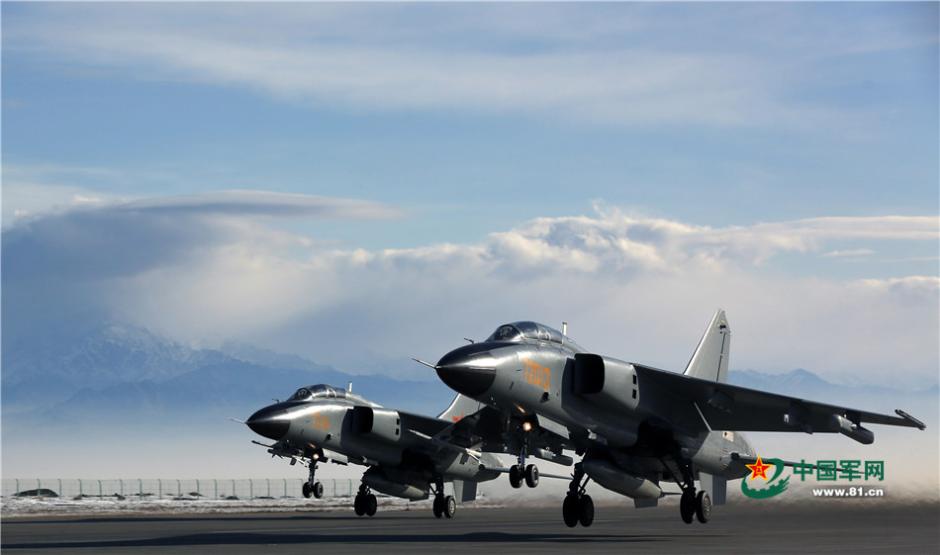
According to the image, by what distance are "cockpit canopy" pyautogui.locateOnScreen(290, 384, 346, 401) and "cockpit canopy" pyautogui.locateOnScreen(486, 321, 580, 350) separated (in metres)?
14.1

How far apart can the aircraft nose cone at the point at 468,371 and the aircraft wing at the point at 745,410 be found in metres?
4.88

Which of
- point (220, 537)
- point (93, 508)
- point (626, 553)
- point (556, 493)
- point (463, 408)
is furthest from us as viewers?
point (93, 508)

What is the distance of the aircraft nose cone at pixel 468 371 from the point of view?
26875 millimetres

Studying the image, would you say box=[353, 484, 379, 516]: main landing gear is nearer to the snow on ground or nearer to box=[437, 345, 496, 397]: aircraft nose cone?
the snow on ground

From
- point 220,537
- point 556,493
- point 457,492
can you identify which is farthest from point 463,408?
point 220,537

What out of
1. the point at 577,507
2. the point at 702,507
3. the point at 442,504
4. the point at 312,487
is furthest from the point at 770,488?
the point at 577,507

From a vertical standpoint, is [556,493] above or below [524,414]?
below

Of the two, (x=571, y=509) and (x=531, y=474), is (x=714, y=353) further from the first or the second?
(x=531, y=474)

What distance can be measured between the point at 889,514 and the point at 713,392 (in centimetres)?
1495

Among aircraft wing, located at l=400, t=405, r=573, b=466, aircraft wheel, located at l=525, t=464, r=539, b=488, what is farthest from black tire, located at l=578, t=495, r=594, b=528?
aircraft wheel, located at l=525, t=464, r=539, b=488

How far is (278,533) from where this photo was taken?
3266 centimetres

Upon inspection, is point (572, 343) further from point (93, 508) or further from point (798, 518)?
point (93, 508)

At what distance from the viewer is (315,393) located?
42.1 meters

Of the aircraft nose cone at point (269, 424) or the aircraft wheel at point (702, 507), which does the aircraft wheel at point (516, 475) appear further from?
the aircraft nose cone at point (269, 424)
